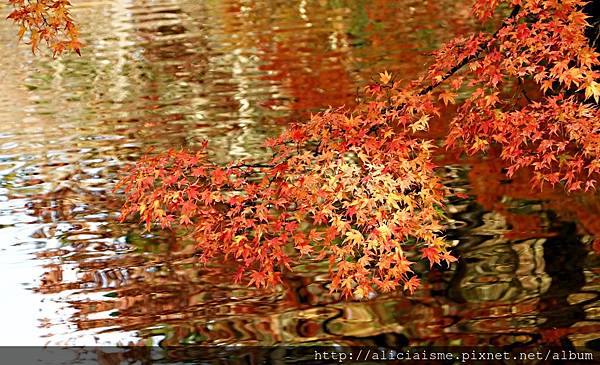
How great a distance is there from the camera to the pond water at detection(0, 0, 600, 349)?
5.05 m

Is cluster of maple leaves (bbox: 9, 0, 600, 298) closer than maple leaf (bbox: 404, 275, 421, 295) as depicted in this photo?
Yes

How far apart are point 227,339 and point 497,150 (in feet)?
14.6

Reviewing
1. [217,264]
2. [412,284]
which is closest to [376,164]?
[412,284]

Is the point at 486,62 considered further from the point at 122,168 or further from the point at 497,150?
the point at 122,168

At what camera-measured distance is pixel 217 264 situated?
6.05 m

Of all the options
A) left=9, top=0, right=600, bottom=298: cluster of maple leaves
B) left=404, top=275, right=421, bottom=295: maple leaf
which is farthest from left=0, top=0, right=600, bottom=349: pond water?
left=9, top=0, right=600, bottom=298: cluster of maple leaves

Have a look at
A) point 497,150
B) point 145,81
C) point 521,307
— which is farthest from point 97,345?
point 145,81

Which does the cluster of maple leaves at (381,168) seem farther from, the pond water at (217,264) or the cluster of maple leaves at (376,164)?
the pond water at (217,264)

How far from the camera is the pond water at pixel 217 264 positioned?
5047mm

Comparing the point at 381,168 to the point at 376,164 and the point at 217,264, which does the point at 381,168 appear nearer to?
the point at 376,164

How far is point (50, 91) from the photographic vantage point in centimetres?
1315

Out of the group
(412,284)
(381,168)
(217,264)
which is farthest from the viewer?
(217,264)

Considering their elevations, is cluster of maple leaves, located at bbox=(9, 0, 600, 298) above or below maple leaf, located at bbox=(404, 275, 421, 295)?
above

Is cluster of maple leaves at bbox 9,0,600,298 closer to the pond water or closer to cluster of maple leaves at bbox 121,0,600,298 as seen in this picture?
cluster of maple leaves at bbox 121,0,600,298
